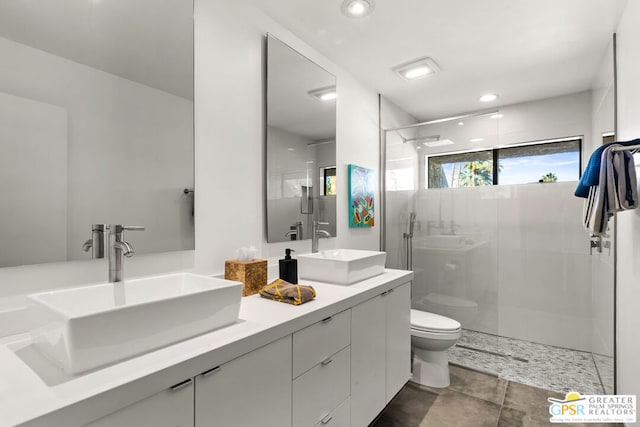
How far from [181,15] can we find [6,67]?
72 cm

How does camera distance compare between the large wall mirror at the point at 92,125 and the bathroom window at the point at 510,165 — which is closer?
the large wall mirror at the point at 92,125

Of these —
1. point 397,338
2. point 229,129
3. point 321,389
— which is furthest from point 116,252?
point 397,338

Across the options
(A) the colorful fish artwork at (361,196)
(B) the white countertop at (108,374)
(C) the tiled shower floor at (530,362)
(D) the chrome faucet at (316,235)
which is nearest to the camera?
(B) the white countertop at (108,374)

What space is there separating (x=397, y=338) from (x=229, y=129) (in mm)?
1516

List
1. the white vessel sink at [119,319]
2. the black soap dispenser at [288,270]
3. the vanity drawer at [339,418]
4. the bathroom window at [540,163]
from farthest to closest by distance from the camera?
the bathroom window at [540,163] < the black soap dispenser at [288,270] < the vanity drawer at [339,418] < the white vessel sink at [119,319]

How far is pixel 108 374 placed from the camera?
76 centimetres

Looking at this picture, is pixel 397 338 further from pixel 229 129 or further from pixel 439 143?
pixel 439 143

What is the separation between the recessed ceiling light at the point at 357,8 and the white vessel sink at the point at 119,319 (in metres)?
1.62

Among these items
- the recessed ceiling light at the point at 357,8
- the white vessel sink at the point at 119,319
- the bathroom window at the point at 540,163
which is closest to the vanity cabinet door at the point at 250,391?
the white vessel sink at the point at 119,319

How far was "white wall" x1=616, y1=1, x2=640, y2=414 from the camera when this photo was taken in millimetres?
1585

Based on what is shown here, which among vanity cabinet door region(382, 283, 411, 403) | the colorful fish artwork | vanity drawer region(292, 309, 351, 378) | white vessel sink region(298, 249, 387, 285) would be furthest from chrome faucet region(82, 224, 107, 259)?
the colorful fish artwork

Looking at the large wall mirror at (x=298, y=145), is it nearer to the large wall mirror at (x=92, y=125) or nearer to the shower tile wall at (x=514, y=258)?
the large wall mirror at (x=92, y=125)

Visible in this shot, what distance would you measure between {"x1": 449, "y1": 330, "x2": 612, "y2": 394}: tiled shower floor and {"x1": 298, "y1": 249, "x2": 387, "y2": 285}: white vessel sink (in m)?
1.37

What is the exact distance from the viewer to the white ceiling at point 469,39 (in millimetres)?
1824
